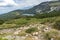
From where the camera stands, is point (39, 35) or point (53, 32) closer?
point (53, 32)

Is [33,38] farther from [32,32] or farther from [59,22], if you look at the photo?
[59,22]

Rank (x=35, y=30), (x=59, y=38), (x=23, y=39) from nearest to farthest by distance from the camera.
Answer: (x=59, y=38)
(x=23, y=39)
(x=35, y=30)

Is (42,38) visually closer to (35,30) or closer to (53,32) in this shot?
(53,32)

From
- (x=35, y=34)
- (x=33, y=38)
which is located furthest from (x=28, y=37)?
(x=35, y=34)

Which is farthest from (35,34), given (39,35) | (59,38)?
(59,38)

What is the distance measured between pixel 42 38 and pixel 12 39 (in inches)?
191

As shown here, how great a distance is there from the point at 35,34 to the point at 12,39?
5.84m

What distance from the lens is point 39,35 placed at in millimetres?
32469

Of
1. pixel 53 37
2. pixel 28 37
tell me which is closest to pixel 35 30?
pixel 28 37

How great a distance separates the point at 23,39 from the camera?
29938 millimetres

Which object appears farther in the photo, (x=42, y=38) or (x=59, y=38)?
(x=42, y=38)

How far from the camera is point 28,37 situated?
101ft

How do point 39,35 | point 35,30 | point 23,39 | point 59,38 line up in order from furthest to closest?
point 35,30 → point 39,35 → point 23,39 → point 59,38

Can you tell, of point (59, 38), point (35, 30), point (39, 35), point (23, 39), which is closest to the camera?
point (59, 38)
